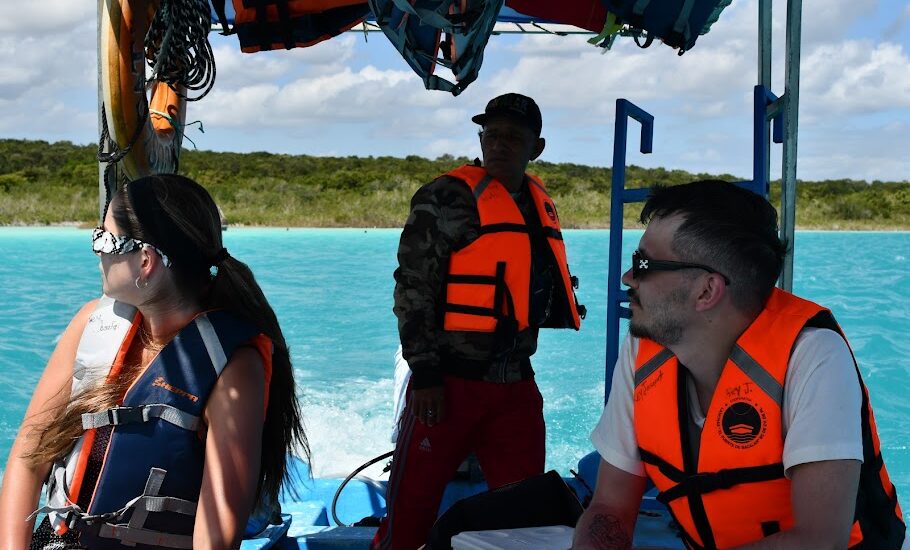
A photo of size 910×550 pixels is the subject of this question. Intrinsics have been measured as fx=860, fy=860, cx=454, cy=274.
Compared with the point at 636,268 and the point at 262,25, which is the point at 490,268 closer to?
the point at 636,268

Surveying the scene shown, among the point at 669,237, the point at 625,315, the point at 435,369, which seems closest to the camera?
the point at 669,237

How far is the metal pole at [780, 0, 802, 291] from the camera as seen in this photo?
2.13 metres

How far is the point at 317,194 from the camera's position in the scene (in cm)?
3997

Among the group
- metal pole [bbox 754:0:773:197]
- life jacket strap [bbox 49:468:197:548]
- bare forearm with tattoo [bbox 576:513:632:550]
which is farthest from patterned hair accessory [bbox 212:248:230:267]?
metal pole [bbox 754:0:773:197]

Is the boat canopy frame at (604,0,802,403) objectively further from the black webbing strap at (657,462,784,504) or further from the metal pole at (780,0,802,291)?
the black webbing strap at (657,462,784,504)

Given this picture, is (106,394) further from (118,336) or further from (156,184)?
(156,184)

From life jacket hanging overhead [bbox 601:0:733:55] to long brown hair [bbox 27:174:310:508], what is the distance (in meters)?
1.74

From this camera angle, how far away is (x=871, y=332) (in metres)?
12.3

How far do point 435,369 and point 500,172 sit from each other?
0.62 m

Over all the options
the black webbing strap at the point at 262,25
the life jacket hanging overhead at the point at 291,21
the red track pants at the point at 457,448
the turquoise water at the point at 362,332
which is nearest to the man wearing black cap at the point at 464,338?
the red track pants at the point at 457,448

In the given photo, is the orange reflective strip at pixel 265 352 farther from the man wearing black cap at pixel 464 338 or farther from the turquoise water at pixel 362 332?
the turquoise water at pixel 362 332

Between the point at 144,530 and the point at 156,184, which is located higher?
the point at 156,184

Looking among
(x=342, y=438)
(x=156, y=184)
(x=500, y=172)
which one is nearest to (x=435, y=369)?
(x=500, y=172)

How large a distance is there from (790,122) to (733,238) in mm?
997
